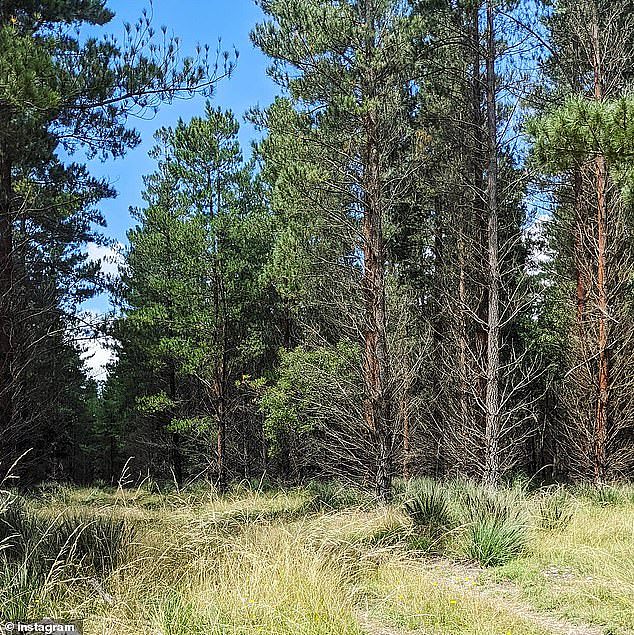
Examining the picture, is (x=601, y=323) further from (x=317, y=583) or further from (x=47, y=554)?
(x=47, y=554)

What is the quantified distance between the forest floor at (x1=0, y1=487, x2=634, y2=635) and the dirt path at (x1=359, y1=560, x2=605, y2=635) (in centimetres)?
1

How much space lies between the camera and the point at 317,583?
170 inches

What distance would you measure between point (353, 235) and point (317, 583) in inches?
258

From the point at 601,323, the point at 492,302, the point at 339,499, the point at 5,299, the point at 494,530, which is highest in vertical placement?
the point at 5,299

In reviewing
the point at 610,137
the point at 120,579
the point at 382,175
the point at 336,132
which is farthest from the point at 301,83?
the point at 120,579

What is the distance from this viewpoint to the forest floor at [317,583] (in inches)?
153

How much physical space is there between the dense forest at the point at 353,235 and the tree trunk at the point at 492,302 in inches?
1.7

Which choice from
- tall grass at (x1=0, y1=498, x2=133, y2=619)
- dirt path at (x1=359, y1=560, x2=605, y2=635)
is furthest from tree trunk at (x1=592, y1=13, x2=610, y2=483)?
tall grass at (x1=0, y1=498, x2=133, y2=619)

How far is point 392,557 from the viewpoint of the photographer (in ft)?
17.9

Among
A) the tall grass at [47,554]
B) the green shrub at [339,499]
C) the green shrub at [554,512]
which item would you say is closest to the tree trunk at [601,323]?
the green shrub at [554,512]

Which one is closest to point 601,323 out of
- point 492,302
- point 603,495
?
point 492,302

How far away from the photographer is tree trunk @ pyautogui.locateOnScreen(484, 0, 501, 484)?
29.3ft

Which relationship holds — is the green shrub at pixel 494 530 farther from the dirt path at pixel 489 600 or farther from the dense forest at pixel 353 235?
the dense forest at pixel 353 235

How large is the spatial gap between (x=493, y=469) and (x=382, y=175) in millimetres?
4865
